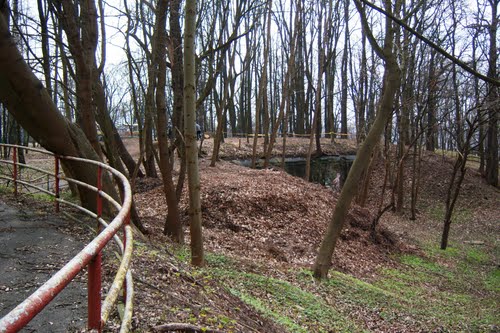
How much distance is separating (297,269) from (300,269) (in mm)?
72

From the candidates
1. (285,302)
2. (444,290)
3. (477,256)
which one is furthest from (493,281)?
(285,302)

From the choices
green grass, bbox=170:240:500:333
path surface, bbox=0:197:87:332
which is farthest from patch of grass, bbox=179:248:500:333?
path surface, bbox=0:197:87:332

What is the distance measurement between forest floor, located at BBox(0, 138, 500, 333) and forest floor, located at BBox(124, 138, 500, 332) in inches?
1.2

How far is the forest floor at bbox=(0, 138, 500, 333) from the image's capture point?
16.5ft

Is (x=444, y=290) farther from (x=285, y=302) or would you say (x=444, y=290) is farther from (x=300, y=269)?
(x=285, y=302)

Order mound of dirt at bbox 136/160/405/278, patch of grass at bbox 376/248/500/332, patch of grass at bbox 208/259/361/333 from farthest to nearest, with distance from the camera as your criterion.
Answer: mound of dirt at bbox 136/160/405/278 → patch of grass at bbox 376/248/500/332 → patch of grass at bbox 208/259/361/333

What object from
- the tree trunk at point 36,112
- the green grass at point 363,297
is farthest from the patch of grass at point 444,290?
the tree trunk at point 36,112

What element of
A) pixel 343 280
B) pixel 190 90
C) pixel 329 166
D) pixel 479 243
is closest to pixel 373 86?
pixel 329 166

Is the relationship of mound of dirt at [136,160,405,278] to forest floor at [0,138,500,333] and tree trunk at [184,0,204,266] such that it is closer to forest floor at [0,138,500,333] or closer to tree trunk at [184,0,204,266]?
forest floor at [0,138,500,333]

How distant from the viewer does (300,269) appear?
9.49 metres

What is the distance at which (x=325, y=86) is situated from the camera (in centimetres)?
3962

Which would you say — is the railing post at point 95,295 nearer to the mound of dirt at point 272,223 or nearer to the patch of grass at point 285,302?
the patch of grass at point 285,302

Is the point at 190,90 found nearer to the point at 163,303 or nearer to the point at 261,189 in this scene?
the point at 163,303

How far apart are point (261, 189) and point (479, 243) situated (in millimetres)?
9135
